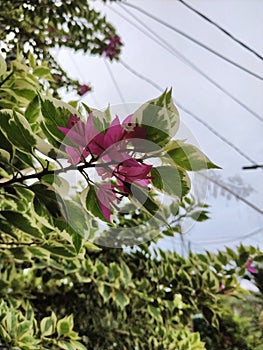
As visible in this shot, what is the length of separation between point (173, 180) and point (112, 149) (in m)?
0.04

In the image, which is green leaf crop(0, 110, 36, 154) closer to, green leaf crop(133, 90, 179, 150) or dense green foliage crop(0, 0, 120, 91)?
green leaf crop(133, 90, 179, 150)

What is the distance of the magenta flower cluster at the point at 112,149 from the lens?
24 centimetres

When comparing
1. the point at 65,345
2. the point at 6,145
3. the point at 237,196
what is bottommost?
the point at 65,345

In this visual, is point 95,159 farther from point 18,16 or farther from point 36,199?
point 18,16

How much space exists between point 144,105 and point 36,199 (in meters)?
0.14

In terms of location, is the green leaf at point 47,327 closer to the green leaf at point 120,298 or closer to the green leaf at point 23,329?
the green leaf at point 23,329

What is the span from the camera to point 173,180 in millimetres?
247

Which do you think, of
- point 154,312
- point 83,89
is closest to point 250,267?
point 154,312

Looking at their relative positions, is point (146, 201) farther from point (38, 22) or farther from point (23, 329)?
point (38, 22)

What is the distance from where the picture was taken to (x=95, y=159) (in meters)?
0.25

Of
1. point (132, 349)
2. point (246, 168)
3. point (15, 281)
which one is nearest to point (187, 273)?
point (132, 349)

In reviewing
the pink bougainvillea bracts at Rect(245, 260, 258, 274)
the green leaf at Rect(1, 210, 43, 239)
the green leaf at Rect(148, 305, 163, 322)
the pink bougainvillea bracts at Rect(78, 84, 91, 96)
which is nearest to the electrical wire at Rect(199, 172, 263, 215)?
the pink bougainvillea bracts at Rect(78, 84, 91, 96)

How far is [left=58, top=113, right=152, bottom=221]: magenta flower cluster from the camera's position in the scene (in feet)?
0.77

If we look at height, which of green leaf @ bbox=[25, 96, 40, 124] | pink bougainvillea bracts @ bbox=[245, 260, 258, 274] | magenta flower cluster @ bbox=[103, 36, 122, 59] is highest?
magenta flower cluster @ bbox=[103, 36, 122, 59]
